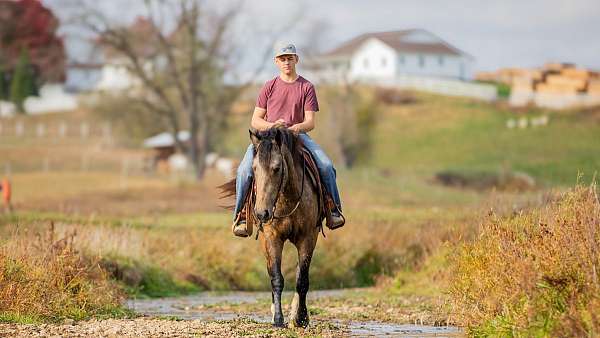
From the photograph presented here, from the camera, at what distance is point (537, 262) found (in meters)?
12.3

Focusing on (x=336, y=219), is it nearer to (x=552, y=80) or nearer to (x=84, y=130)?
(x=84, y=130)

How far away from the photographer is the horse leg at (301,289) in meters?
15.4

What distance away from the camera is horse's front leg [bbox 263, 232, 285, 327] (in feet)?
50.1

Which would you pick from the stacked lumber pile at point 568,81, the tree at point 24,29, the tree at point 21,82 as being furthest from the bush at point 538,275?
the tree at point 24,29

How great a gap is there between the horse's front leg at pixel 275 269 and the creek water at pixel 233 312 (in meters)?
0.92

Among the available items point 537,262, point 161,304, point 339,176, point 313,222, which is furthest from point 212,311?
point 339,176

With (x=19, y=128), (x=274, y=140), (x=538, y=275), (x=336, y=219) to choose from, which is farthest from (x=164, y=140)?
(x=538, y=275)

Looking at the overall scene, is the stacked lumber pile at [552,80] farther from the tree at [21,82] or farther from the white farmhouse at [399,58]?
the tree at [21,82]

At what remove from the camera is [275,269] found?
50.5 ft


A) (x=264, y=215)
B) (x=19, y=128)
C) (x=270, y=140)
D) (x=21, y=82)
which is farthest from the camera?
(x=21, y=82)

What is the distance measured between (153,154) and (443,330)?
217ft

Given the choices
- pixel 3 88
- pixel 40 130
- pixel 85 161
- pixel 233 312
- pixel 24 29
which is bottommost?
pixel 85 161

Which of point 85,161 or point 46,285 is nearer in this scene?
point 46,285

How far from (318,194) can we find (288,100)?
1265 mm
